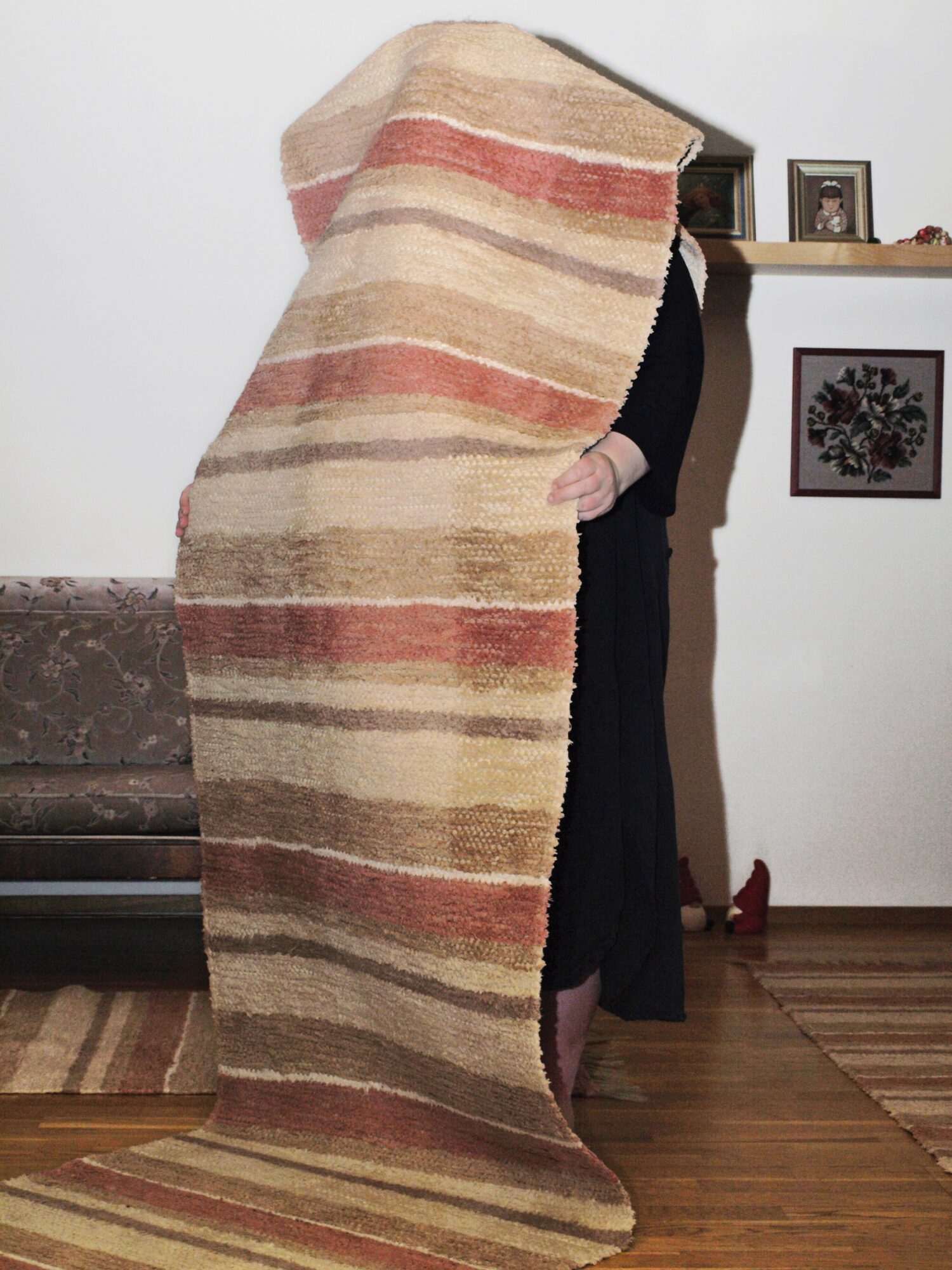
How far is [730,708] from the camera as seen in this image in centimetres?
345

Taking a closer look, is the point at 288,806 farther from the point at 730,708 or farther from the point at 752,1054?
the point at 730,708

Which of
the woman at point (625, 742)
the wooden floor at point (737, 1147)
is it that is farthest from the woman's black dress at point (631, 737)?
the wooden floor at point (737, 1147)

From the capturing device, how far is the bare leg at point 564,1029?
5.71ft

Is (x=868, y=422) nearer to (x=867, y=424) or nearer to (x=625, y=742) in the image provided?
(x=867, y=424)

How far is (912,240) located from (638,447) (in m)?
2.05

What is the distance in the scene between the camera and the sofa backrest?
9.79ft

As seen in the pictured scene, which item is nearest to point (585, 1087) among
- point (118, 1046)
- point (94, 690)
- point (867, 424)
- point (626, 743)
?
point (626, 743)

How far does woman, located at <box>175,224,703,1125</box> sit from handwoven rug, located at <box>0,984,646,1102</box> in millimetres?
415

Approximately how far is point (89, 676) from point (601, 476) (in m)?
1.85

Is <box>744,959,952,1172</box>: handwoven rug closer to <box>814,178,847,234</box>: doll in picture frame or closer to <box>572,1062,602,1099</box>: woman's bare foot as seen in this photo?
<box>572,1062,602,1099</box>: woman's bare foot

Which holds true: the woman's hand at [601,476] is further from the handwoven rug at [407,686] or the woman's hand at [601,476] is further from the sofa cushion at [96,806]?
the sofa cushion at [96,806]

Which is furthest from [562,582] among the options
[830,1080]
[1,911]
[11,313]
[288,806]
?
[11,313]

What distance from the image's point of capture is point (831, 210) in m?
3.35

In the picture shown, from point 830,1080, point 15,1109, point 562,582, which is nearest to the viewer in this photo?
point 562,582
